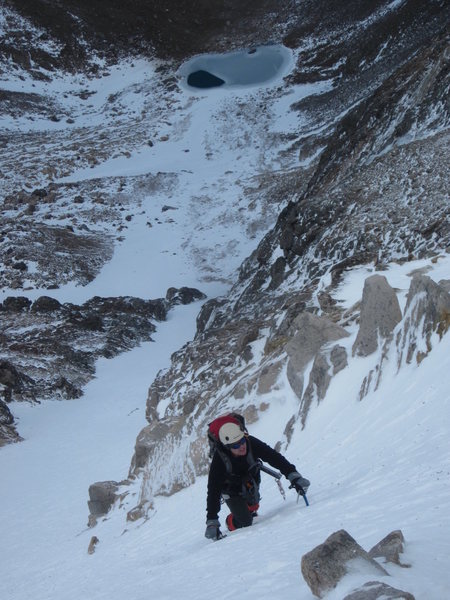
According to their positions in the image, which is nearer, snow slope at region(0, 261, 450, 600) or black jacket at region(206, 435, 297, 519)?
snow slope at region(0, 261, 450, 600)

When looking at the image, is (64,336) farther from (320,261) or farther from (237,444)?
(237,444)

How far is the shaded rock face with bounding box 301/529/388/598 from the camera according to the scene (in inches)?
110

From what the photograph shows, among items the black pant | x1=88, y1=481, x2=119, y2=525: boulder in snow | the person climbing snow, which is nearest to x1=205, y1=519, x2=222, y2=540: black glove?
the person climbing snow

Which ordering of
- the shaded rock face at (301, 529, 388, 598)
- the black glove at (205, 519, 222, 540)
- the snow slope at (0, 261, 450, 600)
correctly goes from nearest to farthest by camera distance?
1. the shaded rock face at (301, 529, 388, 598)
2. the snow slope at (0, 261, 450, 600)
3. the black glove at (205, 519, 222, 540)

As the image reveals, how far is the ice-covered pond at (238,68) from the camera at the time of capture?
59594mm

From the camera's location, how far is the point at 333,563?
112 inches

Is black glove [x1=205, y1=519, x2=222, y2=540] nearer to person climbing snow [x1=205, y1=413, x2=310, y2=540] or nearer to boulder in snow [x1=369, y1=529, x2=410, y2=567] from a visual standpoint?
person climbing snow [x1=205, y1=413, x2=310, y2=540]

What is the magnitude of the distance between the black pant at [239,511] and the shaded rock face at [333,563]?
2.59 m

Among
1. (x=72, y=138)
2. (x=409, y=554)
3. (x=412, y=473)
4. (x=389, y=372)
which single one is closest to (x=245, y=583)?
(x=409, y=554)

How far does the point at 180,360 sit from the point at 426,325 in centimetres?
1030

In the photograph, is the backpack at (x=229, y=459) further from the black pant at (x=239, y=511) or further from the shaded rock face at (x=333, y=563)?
the shaded rock face at (x=333, y=563)

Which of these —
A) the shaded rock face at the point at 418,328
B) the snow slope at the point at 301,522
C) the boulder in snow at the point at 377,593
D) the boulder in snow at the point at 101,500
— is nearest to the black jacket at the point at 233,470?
the snow slope at the point at 301,522

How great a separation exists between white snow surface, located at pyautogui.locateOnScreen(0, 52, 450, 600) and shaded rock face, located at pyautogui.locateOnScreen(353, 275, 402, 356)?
14.0 inches

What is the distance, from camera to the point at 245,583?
370 cm
